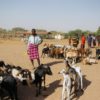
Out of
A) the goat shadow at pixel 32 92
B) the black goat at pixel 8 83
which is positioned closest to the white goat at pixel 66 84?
the goat shadow at pixel 32 92

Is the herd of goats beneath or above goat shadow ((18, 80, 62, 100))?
above

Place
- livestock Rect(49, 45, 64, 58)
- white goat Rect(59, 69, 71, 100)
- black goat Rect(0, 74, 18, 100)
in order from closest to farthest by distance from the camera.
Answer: black goat Rect(0, 74, 18, 100), white goat Rect(59, 69, 71, 100), livestock Rect(49, 45, 64, 58)

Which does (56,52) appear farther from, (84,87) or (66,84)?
(66,84)

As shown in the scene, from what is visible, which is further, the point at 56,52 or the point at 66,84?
the point at 56,52

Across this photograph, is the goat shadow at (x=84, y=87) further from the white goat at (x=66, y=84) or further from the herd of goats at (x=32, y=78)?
the white goat at (x=66, y=84)

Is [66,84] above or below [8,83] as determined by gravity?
below

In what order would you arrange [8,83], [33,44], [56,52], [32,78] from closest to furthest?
[8,83] → [32,78] → [33,44] → [56,52]

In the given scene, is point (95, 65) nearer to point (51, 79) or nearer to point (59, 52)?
point (59, 52)

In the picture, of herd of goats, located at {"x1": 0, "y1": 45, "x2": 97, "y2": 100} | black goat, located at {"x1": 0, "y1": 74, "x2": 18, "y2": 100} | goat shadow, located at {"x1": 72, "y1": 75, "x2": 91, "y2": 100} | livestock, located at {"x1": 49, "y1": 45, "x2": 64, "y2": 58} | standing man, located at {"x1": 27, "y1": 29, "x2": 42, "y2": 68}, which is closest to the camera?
black goat, located at {"x1": 0, "y1": 74, "x2": 18, "y2": 100}

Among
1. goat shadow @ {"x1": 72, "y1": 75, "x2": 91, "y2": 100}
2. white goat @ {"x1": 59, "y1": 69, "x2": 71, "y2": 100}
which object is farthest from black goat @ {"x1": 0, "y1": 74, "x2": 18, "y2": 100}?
goat shadow @ {"x1": 72, "y1": 75, "x2": 91, "y2": 100}

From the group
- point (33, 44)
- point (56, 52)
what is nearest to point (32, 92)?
point (33, 44)

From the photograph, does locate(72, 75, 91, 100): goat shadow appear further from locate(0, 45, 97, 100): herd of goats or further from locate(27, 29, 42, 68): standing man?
locate(27, 29, 42, 68): standing man

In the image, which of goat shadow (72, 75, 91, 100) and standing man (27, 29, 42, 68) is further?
standing man (27, 29, 42, 68)

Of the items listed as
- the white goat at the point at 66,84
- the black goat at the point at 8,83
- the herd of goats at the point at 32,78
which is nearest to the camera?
Result: the black goat at the point at 8,83
